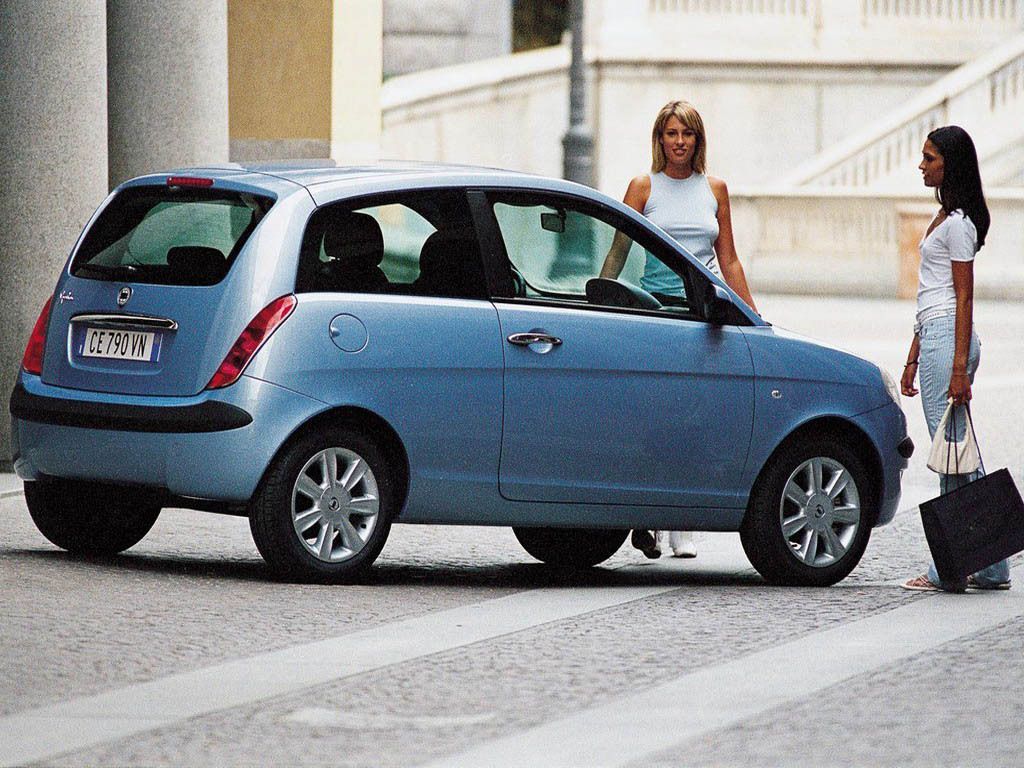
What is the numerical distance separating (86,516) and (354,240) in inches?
66.1

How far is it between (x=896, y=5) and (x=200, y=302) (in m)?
30.8

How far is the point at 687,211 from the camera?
10523mm

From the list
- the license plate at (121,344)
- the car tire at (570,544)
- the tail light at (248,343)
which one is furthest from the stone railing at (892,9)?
the tail light at (248,343)

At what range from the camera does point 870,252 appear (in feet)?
108

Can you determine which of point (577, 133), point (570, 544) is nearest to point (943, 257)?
point (570, 544)

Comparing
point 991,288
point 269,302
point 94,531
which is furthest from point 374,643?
point 991,288

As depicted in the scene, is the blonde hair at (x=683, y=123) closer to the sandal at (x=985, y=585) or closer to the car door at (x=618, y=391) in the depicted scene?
the car door at (x=618, y=391)

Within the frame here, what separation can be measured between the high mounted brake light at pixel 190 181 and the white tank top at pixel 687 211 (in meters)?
2.24

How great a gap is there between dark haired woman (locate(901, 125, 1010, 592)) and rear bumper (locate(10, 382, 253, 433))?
2732 mm

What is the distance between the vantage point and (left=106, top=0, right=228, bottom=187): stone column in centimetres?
1395

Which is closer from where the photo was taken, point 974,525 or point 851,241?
point 974,525

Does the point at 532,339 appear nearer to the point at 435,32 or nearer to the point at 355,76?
the point at 355,76

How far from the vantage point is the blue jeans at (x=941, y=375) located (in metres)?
9.59

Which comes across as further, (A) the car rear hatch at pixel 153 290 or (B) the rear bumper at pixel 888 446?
(B) the rear bumper at pixel 888 446
